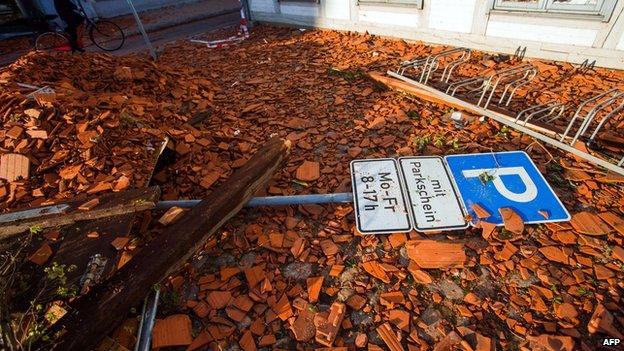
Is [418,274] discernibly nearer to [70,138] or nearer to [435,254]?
[435,254]

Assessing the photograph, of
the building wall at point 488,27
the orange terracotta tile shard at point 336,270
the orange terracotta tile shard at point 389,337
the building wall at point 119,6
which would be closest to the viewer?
the orange terracotta tile shard at point 389,337

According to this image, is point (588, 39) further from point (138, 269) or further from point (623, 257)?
point (138, 269)

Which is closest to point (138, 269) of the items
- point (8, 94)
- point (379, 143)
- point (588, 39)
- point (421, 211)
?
point (421, 211)

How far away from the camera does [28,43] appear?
13.5 meters

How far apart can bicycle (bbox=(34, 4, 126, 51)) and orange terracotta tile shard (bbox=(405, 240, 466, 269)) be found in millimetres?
13797

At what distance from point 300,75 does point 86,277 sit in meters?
5.99

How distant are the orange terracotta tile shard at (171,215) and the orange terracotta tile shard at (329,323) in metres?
1.82

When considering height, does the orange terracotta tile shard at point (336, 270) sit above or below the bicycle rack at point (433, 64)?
below

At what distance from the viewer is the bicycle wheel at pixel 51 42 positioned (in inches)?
443

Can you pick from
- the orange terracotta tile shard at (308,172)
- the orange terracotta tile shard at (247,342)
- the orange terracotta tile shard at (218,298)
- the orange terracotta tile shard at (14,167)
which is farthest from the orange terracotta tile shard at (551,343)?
the orange terracotta tile shard at (14,167)

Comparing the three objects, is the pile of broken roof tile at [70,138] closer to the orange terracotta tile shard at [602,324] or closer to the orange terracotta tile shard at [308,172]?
Result: the orange terracotta tile shard at [308,172]

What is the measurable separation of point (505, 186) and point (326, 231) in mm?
2164

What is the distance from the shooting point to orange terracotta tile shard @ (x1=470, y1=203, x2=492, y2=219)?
10.6 feet

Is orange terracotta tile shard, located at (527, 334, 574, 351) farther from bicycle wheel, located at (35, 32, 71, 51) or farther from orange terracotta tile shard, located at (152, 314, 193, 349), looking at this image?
bicycle wheel, located at (35, 32, 71, 51)
